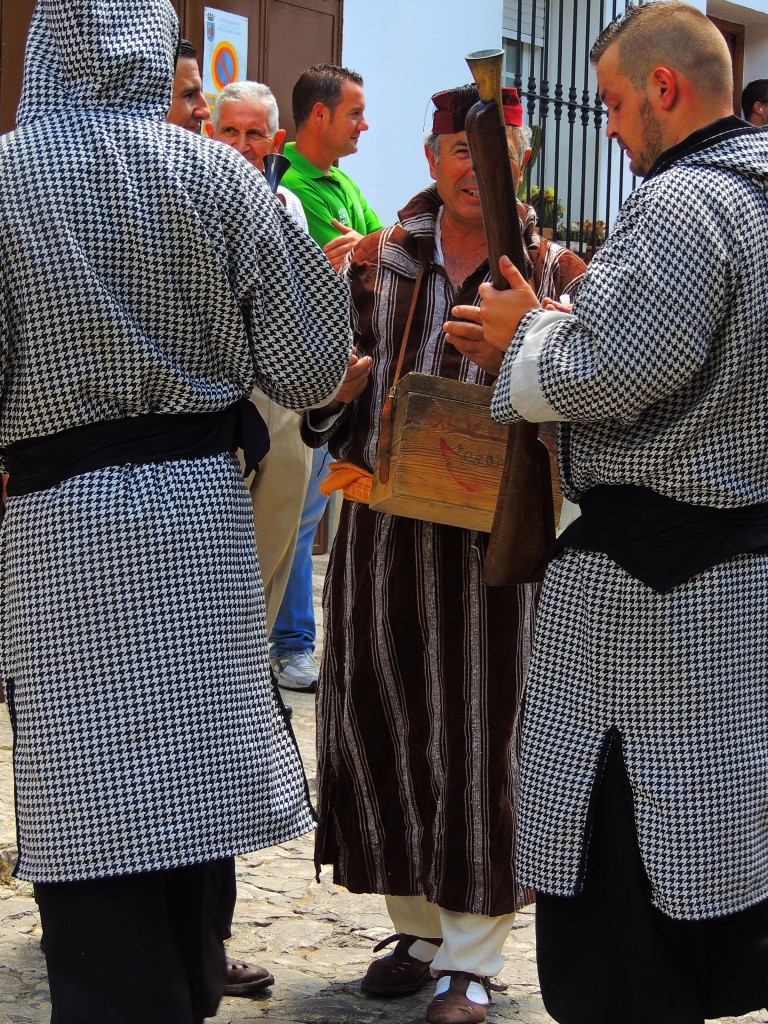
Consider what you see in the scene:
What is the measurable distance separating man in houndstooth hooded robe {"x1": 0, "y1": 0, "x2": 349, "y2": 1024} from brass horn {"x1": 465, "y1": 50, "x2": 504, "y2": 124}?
0.46 meters

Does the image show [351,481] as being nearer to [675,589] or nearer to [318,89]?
[675,589]

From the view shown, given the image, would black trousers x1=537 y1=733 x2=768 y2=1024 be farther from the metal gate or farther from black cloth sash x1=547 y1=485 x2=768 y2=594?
the metal gate

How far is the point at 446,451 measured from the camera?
9.60 feet

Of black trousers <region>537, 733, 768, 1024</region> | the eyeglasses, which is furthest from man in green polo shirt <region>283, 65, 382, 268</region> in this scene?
black trousers <region>537, 733, 768, 1024</region>

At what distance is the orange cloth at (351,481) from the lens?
3.23 meters

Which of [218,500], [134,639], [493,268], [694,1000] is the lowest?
[694,1000]

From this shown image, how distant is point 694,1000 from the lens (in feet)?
Answer: 8.00

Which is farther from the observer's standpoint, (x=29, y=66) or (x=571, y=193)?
(x=571, y=193)

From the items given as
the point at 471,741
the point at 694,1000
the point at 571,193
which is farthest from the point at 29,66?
the point at 571,193

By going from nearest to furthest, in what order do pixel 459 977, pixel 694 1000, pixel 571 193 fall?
pixel 694 1000 → pixel 459 977 → pixel 571 193

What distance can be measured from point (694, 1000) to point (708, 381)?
3.53 ft

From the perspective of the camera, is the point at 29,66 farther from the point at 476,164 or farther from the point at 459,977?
the point at 459,977

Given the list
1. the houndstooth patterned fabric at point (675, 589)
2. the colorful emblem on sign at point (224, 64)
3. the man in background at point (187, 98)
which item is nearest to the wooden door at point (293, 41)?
the colorful emblem on sign at point (224, 64)

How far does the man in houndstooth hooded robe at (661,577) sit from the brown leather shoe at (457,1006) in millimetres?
595
